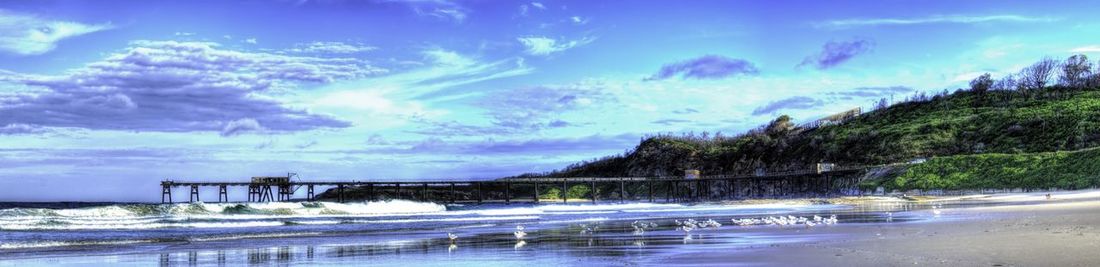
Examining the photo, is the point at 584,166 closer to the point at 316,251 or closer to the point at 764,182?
the point at 764,182

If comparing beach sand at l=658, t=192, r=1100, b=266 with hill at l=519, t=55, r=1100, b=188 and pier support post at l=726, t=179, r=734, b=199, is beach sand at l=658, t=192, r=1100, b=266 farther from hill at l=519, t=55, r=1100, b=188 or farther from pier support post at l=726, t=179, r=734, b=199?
pier support post at l=726, t=179, r=734, b=199

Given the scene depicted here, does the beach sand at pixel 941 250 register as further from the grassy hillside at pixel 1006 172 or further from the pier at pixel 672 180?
the pier at pixel 672 180

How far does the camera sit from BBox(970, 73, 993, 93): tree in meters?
136

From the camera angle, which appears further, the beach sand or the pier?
the pier

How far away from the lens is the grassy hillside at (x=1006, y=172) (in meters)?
55.8

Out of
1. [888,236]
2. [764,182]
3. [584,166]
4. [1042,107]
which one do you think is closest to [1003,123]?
[1042,107]

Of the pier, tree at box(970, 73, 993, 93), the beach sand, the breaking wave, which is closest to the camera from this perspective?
the beach sand

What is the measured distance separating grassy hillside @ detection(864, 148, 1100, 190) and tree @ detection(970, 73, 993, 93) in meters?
70.0

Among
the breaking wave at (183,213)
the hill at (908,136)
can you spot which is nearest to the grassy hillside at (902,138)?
the hill at (908,136)

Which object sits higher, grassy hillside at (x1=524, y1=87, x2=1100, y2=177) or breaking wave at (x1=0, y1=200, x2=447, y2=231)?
grassy hillside at (x1=524, y1=87, x2=1100, y2=177)

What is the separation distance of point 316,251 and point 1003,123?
100266mm

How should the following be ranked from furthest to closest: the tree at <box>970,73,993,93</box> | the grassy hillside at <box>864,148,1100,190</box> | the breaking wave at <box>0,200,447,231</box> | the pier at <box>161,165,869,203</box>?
the tree at <box>970,73,993,93</box> < the pier at <box>161,165,869,203</box> < the grassy hillside at <box>864,148,1100,190</box> < the breaking wave at <box>0,200,447,231</box>

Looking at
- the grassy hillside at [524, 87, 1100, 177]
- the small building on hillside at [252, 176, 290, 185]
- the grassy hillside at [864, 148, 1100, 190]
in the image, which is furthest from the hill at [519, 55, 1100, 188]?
the small building on hillside at [252, 176, 290, 185]

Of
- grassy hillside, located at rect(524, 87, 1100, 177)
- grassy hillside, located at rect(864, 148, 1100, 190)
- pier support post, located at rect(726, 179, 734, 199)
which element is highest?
grassy hillside, located at rect(524, 87, 1100, 177)
